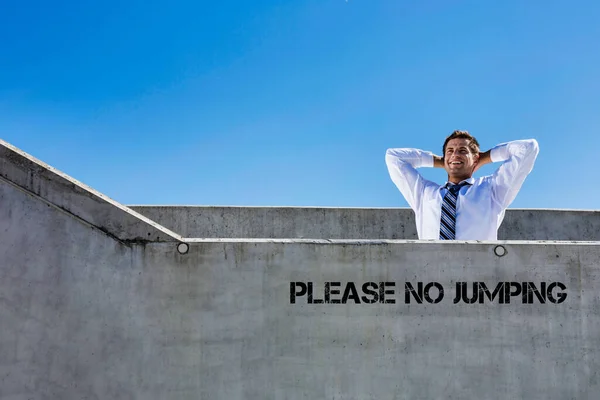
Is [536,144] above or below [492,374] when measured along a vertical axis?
above

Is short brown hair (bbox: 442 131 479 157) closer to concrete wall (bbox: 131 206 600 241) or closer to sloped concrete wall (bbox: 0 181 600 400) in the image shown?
sloped concrete wall (bbox: 0 181 600 400)

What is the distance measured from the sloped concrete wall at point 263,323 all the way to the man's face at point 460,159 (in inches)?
49.9

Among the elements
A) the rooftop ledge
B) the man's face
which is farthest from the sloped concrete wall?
the rooftop ledge

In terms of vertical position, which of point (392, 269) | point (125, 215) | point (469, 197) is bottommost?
point (392, 269)

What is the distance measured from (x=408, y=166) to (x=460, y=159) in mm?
477

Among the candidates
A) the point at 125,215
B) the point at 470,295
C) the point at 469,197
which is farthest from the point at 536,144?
the point at 125,215

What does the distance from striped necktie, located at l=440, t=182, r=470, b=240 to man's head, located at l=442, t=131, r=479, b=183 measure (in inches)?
7.1

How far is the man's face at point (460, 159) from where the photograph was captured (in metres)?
4.57

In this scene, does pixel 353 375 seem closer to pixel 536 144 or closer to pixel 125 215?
pixel 125 215

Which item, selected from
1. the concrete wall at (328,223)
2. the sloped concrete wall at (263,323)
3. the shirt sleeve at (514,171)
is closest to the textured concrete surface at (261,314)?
the sloped concrete wall at (263,323)

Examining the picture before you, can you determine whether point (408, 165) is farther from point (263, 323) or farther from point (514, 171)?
point (263, 323)

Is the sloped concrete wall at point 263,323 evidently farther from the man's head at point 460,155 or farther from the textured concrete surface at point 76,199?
the man's head at point 460,155

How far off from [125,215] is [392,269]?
167cm

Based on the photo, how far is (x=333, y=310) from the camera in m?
3.36
